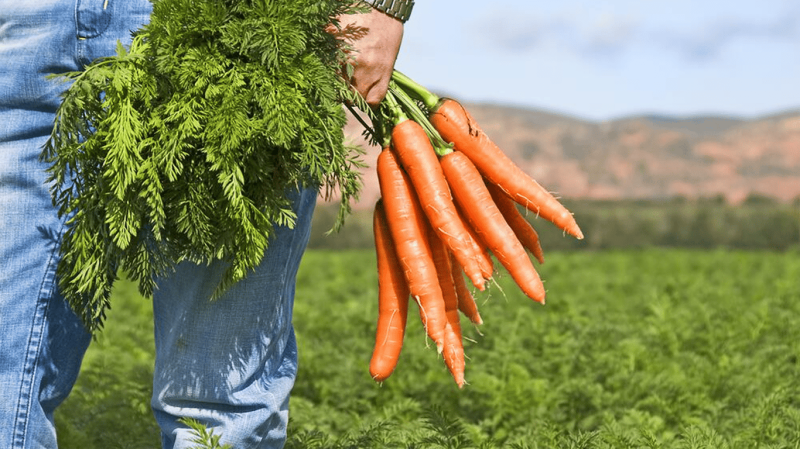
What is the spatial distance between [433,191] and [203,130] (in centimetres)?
70

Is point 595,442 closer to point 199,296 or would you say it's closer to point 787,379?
point 199,296

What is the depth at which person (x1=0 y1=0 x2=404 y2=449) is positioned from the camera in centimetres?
268

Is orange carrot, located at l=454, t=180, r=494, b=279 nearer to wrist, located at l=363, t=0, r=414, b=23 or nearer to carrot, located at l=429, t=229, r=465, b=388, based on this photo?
carrot, located at l=429, t=229, r=465, b=388

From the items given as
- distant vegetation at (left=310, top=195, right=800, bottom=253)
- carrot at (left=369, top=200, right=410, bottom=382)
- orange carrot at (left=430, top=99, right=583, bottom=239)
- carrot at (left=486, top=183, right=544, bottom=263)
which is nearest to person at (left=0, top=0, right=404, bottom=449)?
carrot at (left=369, top=200, right=410, bottom=382)

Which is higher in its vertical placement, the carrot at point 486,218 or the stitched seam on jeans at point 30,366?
the carrot at point 486,218

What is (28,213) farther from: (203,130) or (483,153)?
(483,153)

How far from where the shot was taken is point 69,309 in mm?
2863

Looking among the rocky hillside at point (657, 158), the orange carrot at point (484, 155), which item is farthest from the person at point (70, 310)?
the rocky hillside at point (657, 158)

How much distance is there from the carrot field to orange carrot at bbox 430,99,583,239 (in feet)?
0.83

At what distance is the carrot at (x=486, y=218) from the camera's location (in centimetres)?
285

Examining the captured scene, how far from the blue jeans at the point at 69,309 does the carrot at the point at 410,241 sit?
0.23m

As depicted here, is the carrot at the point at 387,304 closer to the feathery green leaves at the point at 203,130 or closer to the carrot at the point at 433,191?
the carrot at the point at 433,191

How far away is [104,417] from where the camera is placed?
13.5ft

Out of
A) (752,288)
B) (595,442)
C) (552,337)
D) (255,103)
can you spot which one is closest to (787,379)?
(552,337)
